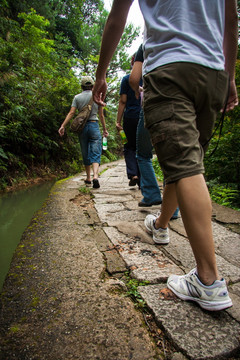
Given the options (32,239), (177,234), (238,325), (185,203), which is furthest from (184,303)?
(32,239)

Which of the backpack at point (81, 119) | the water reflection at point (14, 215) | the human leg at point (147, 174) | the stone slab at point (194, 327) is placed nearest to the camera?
the stone slab at point (194, 327)

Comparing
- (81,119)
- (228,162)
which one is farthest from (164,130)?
(228,162)

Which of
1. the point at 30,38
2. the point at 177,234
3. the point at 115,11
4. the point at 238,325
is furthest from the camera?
the point at 30,38

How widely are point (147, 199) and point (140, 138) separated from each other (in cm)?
64

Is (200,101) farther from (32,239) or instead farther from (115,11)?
(32,239)

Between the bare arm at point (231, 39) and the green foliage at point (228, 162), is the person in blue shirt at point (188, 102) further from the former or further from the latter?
the green foliage at point (228, 162)

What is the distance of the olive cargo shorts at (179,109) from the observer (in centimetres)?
87

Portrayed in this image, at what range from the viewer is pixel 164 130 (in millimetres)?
894

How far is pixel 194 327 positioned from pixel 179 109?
2.77 ft

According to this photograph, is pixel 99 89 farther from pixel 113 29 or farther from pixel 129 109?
pixel 129 109

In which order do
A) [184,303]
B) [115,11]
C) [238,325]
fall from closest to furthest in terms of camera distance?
[238,325] < [184,303] < [115,11]

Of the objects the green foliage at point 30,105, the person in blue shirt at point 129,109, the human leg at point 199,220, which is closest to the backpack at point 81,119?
the person in blue shirt at point 129,109

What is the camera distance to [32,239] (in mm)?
1515

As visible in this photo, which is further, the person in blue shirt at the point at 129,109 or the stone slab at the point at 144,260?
the person in blue shirt at the point at 129,109
